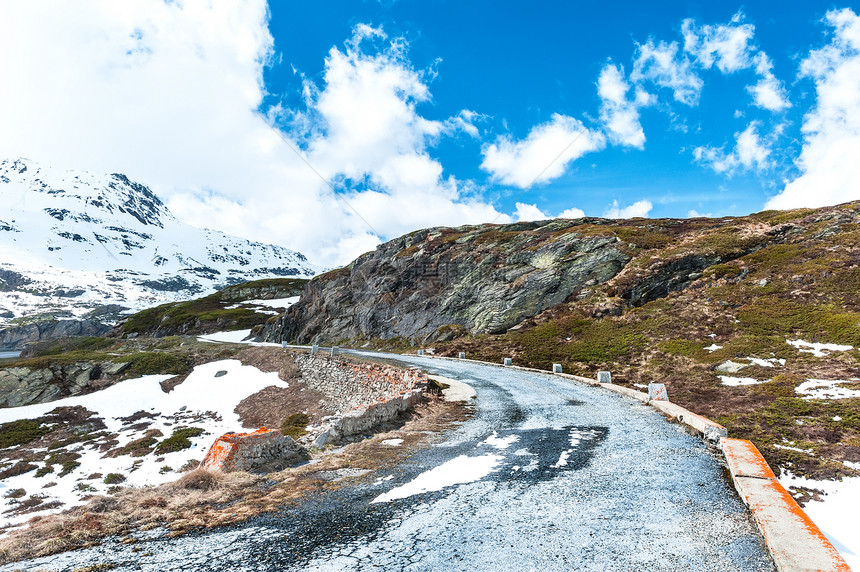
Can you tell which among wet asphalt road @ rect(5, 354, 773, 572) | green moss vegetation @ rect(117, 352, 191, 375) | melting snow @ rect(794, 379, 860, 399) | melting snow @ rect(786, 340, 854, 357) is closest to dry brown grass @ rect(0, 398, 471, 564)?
wet asphalt road @ rect(5, 354, 773, 572)

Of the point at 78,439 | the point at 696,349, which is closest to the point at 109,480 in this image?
the point at 78,439

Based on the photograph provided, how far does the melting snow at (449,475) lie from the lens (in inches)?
301

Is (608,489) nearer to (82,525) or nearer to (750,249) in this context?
(82,525)

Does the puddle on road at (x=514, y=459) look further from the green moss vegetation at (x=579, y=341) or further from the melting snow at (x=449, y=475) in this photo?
the green moss vegetation at (x=579, y=341)

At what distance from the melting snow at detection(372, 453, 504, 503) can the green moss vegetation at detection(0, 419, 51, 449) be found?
33.5 metres

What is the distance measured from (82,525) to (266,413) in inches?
1004

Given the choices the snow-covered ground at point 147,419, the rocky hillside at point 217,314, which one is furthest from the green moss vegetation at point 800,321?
the rocky hillside at point 217,314

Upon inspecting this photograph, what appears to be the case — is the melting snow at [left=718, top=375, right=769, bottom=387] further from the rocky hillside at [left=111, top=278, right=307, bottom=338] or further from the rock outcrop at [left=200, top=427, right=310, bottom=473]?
the rocky hillside at [left=111, top=278, right=307, bottom=338]

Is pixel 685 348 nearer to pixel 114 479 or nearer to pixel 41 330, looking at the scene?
pixel 114 479

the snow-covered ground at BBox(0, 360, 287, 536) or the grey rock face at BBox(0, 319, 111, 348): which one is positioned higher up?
the grey rock face at BBox(0, 319, 111, 348)

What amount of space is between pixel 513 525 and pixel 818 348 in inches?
1107

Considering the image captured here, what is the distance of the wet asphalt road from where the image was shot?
5066mm

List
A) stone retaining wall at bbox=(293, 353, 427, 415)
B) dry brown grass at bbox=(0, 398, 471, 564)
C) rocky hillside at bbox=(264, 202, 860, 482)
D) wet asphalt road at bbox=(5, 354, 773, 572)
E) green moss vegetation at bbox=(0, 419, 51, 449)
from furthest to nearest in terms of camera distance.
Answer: green moss vegetation at bbox=(0, 419, 51, 449), stone retaining wall at bbox=(293, 353, 427, 415), rocky hillside at bbox=(264, 202, 860, 482), dry brown grass at bbox=(0, 398, 471, 564), wet asphalt road at bbox=(5, 354, 773, 572)

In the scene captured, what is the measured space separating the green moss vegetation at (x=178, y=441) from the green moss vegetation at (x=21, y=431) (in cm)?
971
